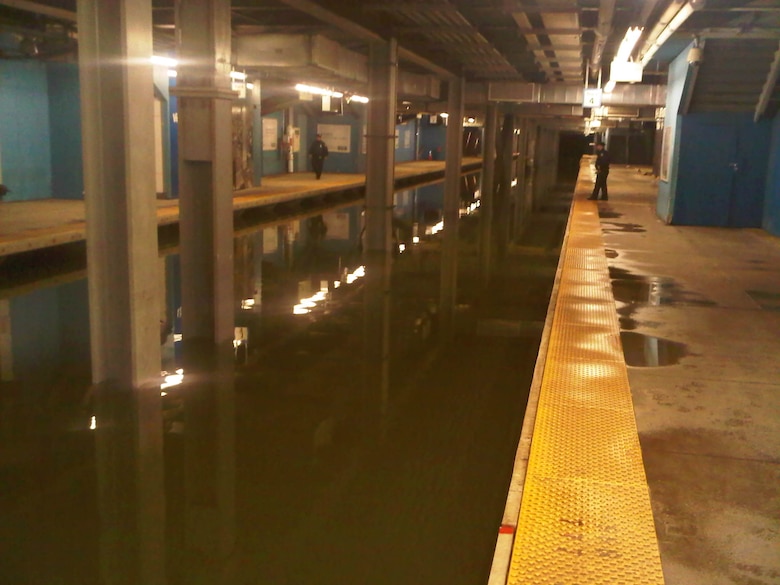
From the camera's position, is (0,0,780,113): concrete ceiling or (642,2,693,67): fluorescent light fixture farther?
(0,0,780,113): concrete ceiling

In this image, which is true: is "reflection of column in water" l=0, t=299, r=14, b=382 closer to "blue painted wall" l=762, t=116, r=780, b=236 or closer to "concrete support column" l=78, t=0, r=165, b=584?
"concrete support column" l=78, t=0, r=165, b=584

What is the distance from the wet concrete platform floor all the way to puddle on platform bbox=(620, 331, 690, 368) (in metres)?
0.02

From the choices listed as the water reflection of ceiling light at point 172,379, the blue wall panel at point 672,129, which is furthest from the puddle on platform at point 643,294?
the blue wall panel at point 672,129

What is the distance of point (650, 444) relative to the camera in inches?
193

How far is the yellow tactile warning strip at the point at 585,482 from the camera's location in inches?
138

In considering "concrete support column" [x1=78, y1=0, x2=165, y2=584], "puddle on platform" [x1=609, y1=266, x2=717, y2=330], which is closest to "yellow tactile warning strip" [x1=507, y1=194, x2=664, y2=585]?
"puddle on platform" [x1=609, y1=266, x2=717, y2=330]

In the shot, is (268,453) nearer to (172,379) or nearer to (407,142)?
(172,379)

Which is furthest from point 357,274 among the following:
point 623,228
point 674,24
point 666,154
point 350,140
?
point 350,140

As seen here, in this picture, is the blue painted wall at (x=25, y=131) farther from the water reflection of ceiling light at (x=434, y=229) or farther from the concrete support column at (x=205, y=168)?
the concrete support column at (x=205, y=168)

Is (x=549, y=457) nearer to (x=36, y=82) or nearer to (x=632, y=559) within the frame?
(x=632, y=559)

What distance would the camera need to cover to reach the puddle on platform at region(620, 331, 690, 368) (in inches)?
265

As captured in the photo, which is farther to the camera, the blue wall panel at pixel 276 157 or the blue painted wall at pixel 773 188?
the blue wall panel at pixel 276 157

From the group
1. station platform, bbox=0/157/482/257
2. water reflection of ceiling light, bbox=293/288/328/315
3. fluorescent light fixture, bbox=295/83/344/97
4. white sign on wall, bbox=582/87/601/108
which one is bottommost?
water reflection of ceiling light, bbox=293/288/328/315

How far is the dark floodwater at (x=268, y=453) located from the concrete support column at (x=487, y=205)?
418 cm
